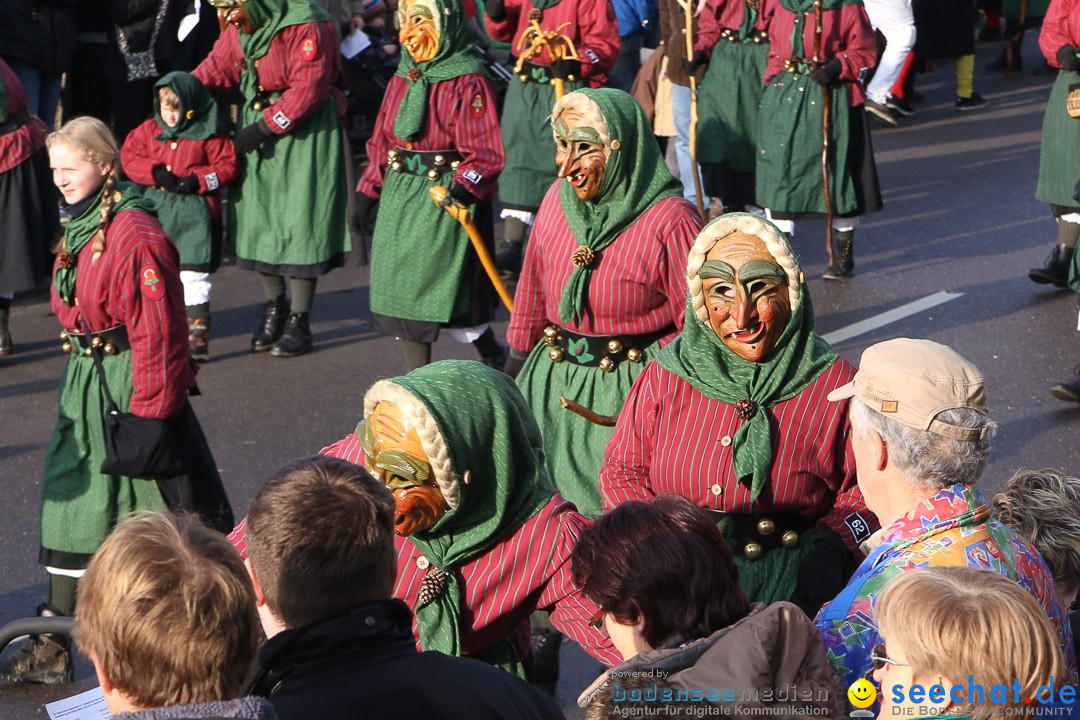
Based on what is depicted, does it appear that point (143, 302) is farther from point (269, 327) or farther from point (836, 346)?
point (836, 346)

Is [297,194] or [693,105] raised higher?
[693,105]

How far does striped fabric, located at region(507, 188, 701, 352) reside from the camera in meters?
4.87

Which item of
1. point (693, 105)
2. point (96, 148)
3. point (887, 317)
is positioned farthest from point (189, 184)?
point (887, 317)

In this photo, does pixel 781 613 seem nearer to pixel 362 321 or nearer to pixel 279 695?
pixel 279 695

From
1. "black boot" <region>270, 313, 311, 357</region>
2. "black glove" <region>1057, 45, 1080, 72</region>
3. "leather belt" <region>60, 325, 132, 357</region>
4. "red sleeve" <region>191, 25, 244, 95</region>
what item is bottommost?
"black boot" <region>270, 313, 311, 357</region>

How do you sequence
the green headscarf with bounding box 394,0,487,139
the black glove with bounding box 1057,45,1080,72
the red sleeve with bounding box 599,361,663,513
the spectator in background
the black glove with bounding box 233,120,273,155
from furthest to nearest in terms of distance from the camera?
the black glove with bounding box 1057,45,1080,72 < the black glove with bounding box 233,120,273,155 < the green headscarf with bounding box 394,0,487,139 < the red sleeve with bounding box 599,361,663,513 < the spectator in background

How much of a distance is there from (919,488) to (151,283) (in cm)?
272

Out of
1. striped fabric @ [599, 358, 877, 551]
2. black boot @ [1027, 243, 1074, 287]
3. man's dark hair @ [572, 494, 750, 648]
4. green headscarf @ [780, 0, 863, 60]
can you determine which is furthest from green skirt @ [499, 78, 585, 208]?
man's dark hair @ [572, 494, 750, 648]

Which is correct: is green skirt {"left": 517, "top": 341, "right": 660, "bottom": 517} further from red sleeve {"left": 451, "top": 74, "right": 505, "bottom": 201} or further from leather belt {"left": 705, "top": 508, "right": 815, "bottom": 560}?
red sleeve {"left": 451, "top": 74, "right": 505, "bottom": 201}

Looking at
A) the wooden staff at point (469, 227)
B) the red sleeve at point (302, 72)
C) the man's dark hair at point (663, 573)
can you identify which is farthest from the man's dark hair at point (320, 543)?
the red sleeve at point (302, 72)

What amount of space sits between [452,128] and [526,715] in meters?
4.76

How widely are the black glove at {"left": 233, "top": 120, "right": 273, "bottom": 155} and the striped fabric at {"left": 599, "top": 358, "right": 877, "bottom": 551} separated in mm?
4262

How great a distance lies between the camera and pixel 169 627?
7.47 ft

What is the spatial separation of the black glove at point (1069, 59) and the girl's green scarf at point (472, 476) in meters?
5.68
